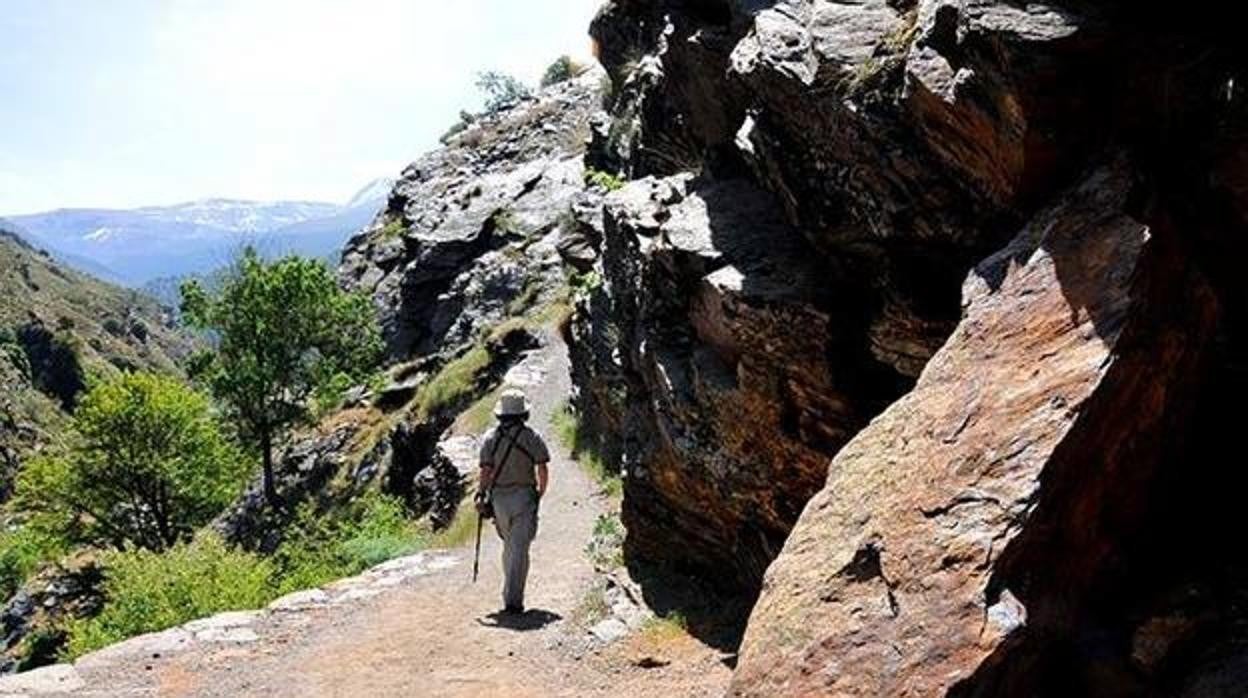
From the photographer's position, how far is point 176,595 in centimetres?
2244

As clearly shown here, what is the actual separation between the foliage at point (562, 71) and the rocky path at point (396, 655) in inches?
3122

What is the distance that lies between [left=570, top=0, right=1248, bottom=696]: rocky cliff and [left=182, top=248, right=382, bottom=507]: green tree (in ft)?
127

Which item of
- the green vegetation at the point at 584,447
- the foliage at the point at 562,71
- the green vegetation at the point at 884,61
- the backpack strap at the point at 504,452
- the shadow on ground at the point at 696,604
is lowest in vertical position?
the shadow on ground at the point at 696,604

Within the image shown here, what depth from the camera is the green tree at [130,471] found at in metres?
43.5

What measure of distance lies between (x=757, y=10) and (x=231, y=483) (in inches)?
1663

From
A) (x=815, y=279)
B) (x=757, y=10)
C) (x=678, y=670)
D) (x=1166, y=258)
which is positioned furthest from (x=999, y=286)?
(x=757, y=10)

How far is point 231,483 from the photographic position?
1911 inches

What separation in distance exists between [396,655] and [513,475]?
264 cm

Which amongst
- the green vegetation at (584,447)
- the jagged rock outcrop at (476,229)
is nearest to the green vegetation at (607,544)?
the green vegetation at (584,447)

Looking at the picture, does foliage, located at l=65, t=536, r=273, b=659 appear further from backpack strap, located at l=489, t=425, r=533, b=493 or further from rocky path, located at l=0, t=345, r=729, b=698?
backpack strap, located at l=489, t=425, r=533, b=493

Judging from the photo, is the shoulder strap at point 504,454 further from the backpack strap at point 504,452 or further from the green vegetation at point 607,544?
the green vegetation at point 607,544

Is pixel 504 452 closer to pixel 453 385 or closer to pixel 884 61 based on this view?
pixel 884 61

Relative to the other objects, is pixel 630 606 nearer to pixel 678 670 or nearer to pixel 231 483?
pixel 678 670

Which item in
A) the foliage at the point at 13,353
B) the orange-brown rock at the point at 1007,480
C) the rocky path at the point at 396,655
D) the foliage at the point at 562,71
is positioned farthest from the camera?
the foliage at the point at 13,353
